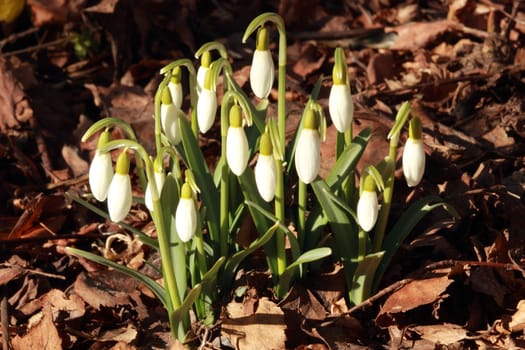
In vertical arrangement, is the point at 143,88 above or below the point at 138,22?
below

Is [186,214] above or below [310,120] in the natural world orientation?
below

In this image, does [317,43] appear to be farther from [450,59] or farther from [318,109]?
[318,109]

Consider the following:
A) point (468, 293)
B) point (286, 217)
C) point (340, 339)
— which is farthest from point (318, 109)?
point (468, 293)

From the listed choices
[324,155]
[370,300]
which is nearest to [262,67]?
[370,300]

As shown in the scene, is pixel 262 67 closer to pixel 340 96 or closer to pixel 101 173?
pixel 340 96

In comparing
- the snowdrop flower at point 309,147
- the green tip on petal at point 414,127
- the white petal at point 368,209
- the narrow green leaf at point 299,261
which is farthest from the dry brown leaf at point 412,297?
the snowdrop flower at point 309,147

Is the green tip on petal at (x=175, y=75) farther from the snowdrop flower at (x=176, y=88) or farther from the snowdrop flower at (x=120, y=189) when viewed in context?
the snowdrop flower at (x=120, y=189)
